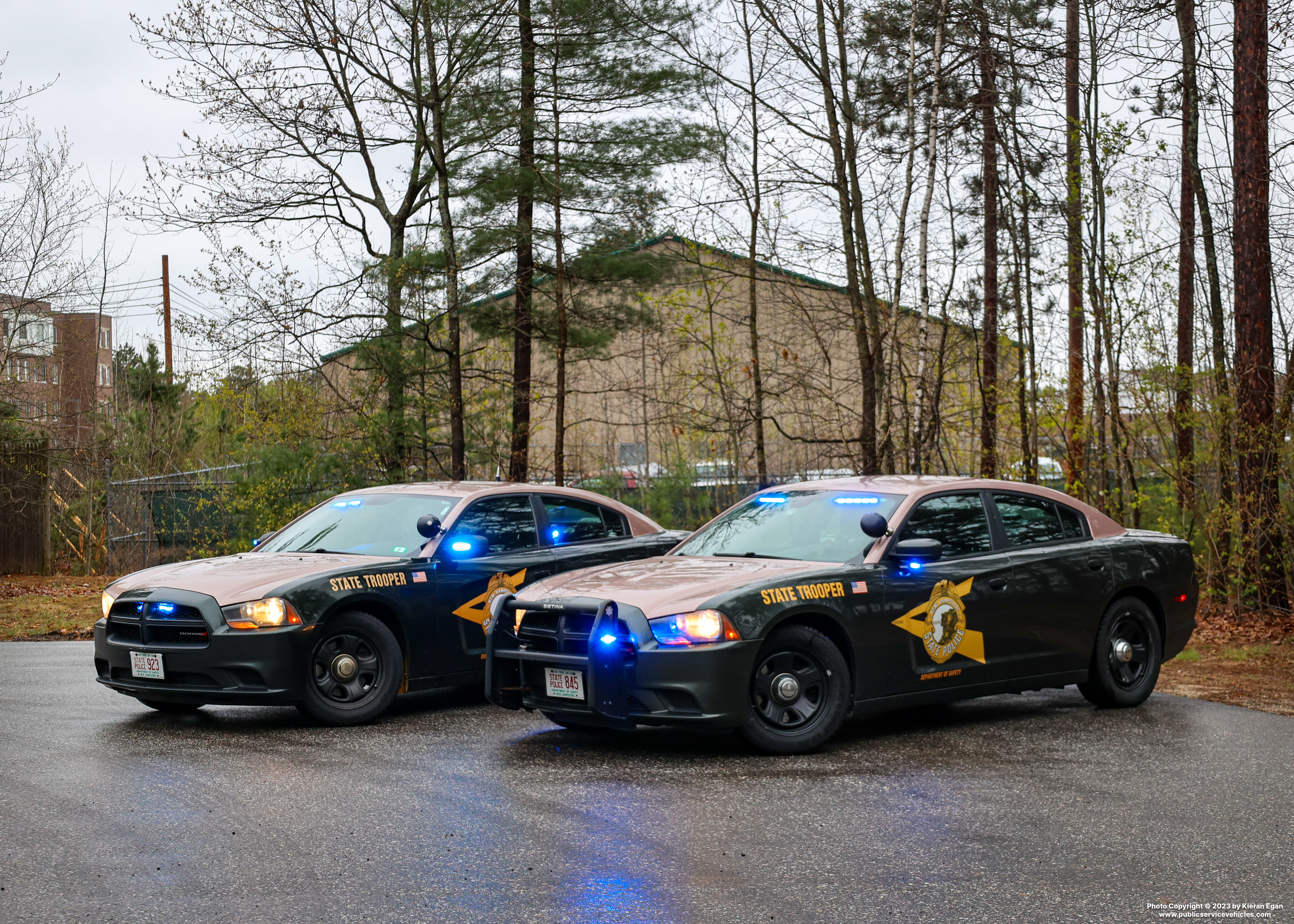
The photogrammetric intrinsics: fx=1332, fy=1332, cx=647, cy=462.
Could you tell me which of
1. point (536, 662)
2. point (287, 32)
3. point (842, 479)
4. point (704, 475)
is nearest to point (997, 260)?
point (704, 475)

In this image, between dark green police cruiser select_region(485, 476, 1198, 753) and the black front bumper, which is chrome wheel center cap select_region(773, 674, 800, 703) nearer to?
dark green police cruiser select_region(485, 476, 1198, 753)

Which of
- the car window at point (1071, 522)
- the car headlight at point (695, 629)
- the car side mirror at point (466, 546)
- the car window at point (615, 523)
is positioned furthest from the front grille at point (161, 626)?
the car window at point (1071, 522)

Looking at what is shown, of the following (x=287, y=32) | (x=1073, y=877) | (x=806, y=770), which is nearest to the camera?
(x=1073, y=877)

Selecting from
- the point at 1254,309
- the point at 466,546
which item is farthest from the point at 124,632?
the point at 1254,309

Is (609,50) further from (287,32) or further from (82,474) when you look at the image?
(82,474)

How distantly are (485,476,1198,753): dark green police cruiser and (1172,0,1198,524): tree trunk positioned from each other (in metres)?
5.37

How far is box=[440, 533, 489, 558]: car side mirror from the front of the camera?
30.5 ft

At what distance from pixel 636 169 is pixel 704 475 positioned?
245 inches

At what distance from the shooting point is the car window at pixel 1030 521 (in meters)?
8.89

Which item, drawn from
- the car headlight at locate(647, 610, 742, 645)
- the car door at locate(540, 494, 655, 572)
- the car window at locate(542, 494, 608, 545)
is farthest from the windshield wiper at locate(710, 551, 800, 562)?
the car window at locate(542, 494, 608, 545)

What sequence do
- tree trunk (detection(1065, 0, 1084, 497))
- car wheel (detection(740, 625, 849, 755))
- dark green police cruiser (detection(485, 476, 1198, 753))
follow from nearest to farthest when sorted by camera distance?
1. dark green police cruiser (detection(485, 476, 1198, 753))
2. car wheel (detection(740, 625, 849, 755))
3. tree trunk (detection(1065, 0, 1084, 497))

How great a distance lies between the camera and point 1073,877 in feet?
16.5

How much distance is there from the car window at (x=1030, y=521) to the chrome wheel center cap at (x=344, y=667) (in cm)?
434

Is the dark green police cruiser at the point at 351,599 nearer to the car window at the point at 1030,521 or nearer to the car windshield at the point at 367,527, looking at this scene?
the car windshield at the point at 367,527
